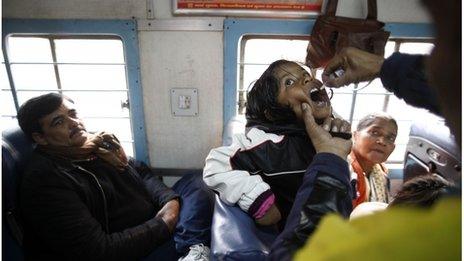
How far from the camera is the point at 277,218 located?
4.82 ft

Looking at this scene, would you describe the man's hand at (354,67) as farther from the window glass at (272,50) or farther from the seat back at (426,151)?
the window glass at (272,50)

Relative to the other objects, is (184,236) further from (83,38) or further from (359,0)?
(359,0)

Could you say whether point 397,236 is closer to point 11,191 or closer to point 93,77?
point 11,191

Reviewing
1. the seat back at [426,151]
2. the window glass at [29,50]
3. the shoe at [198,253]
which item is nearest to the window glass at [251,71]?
the seat back at [426,151]

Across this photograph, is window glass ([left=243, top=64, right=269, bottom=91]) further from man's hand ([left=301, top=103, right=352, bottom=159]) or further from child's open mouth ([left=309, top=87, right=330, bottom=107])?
man's hand ([left=301, top=103, right=352, bottom=159])

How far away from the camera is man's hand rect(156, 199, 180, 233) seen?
6.31 ft

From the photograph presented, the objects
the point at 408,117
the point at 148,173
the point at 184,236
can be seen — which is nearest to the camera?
the point at 184,236

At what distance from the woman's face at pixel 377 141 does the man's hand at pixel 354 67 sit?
753 mm

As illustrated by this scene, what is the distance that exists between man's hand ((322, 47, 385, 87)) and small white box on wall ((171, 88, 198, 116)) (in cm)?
117

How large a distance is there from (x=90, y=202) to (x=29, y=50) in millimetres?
1312

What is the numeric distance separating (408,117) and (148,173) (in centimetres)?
224

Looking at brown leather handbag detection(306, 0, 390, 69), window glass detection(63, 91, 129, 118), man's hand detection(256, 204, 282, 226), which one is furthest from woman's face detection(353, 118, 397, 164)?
window glass detection(63, 91, 129, 118)

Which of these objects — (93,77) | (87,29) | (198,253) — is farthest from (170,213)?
(87,29)

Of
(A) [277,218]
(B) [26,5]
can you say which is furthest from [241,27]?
(B) [26,5]
